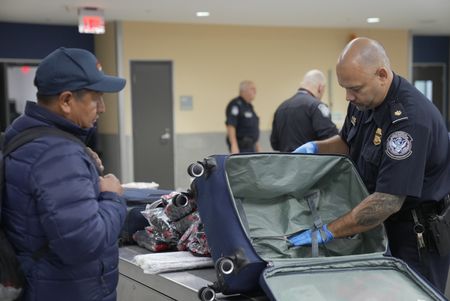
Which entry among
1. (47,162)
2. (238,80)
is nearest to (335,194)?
(47,162)

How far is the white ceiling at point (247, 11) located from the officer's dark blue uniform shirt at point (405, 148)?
222 inches

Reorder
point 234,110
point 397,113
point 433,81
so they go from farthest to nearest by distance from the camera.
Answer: point 433,81, point 234,110, point 397,113

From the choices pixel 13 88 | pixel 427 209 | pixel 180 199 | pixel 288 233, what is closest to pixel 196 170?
pixel 180 199

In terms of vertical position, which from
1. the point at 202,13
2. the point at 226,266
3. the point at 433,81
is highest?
the point at 202,13

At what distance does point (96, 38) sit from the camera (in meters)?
9.63

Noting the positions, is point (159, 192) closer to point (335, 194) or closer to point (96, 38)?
point (335, 194)

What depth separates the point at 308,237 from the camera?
2.19m

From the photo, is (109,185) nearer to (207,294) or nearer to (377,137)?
(207,294)

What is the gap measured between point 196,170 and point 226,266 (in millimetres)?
324

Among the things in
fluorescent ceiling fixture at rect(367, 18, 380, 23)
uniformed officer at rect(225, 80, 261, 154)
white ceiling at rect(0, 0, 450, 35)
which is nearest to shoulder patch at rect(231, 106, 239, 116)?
uniformed officer at rect(225, 80, 261, 154)

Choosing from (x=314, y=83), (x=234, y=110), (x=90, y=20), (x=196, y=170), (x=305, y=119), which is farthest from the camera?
(x=90, y=20)

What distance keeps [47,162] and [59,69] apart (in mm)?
271

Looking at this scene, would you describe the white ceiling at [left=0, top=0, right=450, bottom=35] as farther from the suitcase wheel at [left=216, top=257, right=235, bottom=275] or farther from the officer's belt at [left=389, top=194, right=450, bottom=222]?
the suitcase wheel at [left=216, top=257, right=235, bottom=275]

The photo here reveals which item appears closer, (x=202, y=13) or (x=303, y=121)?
(x=303, y=121)
